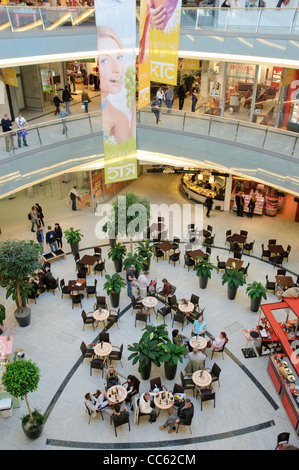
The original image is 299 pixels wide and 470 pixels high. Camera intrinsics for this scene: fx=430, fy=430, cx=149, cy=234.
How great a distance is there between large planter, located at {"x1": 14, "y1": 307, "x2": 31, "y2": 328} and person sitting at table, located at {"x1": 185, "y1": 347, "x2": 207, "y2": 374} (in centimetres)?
536

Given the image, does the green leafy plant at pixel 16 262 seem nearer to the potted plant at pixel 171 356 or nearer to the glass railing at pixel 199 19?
the potted plant at pixel 171 356

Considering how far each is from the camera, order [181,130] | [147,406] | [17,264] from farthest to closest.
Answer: [181,130], [17,264], [147,406]

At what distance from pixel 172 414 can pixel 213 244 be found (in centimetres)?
888

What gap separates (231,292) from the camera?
49.1 ft

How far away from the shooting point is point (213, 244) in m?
18.6

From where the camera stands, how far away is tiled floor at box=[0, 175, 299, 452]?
10430 mm

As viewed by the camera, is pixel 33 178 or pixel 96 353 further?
pixel 33 178

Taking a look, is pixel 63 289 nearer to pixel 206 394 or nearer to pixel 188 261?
pixel 188 261

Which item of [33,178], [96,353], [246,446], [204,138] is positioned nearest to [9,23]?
[33,178]

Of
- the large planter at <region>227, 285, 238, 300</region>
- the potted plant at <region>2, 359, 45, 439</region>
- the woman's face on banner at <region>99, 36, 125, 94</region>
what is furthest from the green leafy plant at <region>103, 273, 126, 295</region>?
the woman's face on banner at <region>99, 36, 125, 94</region>

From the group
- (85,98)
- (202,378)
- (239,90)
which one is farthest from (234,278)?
(85,98)

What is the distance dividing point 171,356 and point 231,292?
14.3 ft

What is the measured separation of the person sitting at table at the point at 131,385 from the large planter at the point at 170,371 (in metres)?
0.99
